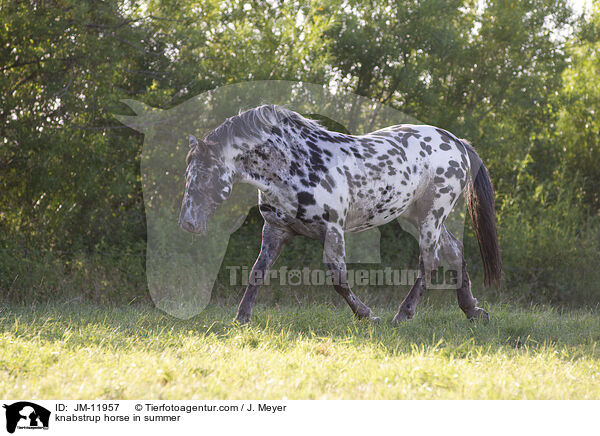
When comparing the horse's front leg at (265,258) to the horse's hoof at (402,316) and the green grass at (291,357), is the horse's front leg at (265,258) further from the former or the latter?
the horse's hoof at (402,316)

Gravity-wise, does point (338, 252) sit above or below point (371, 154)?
below

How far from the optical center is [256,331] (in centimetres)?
437

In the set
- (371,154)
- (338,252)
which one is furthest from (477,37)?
(338,252)

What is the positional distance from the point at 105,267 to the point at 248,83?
3.00 m

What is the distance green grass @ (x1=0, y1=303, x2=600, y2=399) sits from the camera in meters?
2.95

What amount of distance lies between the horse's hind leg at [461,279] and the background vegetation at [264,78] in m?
1.97

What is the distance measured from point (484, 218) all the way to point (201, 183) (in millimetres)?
2933

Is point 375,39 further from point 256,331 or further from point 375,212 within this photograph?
point 256,331

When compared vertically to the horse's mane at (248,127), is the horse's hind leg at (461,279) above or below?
below

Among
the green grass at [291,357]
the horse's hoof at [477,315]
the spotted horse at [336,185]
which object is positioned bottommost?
the horse's hoof at [477,315]

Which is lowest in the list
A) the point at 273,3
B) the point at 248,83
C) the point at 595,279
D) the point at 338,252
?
the point at 595,279

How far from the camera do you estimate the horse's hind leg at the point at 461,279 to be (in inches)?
206

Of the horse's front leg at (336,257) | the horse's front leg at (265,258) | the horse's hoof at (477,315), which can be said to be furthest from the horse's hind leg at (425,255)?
the horse's front leg at (265,258)

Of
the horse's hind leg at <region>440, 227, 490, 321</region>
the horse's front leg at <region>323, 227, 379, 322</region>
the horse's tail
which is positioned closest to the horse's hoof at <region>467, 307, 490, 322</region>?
the horse's hind leg at <region>440, 227, 490, 321</region>
